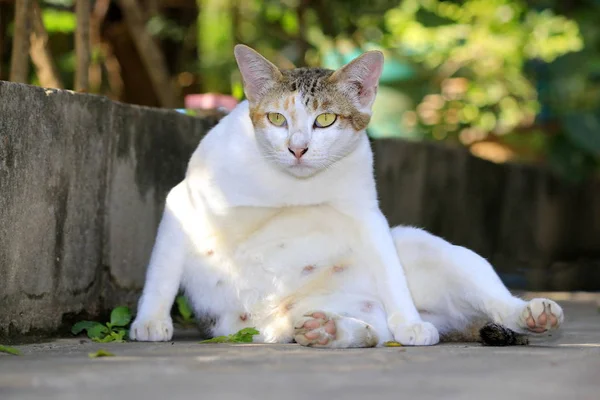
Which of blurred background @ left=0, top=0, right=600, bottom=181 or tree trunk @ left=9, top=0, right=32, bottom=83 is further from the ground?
blurred background @ left=0, top=0, right=600, bottom=181

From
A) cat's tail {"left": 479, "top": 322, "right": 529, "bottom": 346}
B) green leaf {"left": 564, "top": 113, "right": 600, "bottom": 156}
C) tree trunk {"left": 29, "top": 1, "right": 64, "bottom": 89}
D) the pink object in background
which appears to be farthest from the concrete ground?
green leaf {"left": 564, "top": 113, "right": 600, "bottom": 156}

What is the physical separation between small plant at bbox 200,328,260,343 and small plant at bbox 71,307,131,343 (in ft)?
1.23

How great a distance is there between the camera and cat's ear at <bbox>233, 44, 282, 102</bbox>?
3949mm

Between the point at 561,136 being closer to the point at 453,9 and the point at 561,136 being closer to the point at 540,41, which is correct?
the point at 453,9

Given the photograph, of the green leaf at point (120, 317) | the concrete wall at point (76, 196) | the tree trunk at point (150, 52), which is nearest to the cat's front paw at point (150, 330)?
the green leaf at point (120, 317)

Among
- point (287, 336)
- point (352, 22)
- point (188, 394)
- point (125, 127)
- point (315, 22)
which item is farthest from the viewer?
point (315, 22)

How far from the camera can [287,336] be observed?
142 inches

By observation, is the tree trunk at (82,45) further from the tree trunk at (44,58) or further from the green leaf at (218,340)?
the green leaf at (218,340)

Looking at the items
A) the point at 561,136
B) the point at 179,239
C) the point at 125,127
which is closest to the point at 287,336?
the point at 179,239

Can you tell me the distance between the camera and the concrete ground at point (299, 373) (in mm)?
2184

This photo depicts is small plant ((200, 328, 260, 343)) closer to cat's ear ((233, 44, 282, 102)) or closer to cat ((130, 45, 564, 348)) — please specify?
cat ((130, 45, 564, 348))

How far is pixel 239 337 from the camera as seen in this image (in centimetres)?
361

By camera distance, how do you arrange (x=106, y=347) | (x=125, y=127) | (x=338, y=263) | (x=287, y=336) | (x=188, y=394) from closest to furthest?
(x=188, y=394) < (x=106, y=347) < (x=287, y=336) < (x=338, y=263) < (x=125, y=127)

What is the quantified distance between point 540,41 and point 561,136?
2.49m
